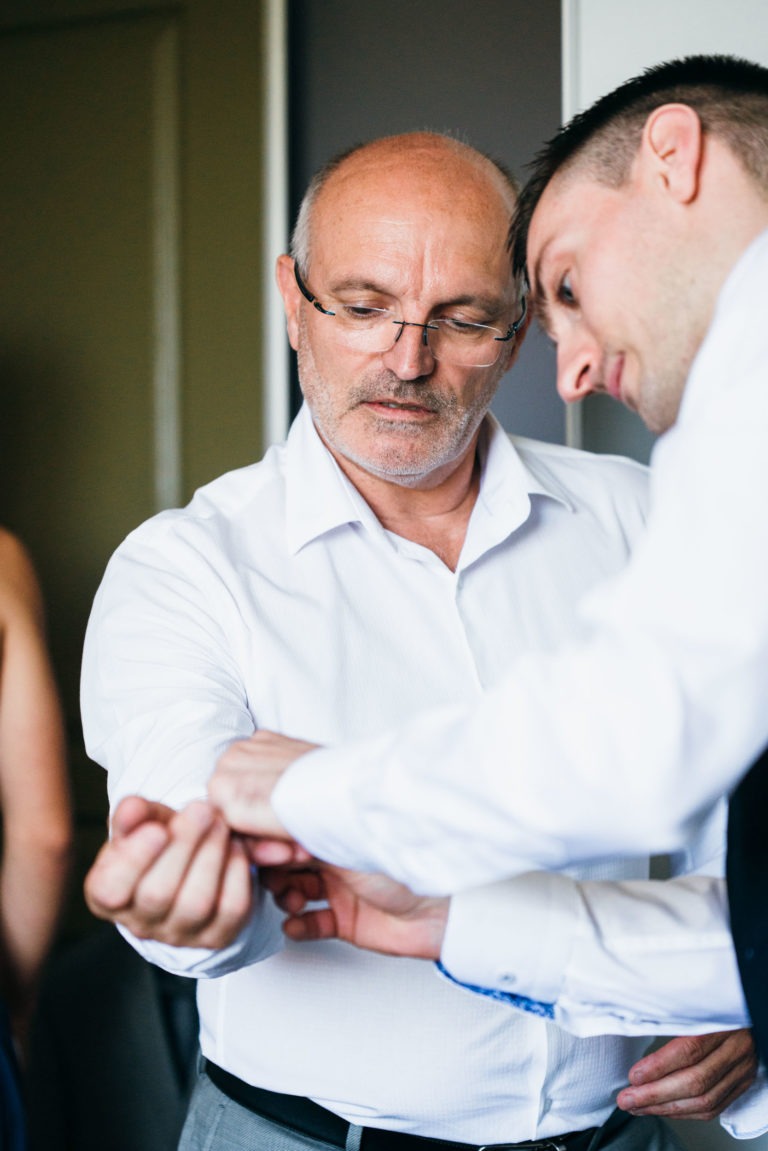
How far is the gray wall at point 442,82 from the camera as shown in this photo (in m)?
2.32

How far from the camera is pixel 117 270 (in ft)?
8.16

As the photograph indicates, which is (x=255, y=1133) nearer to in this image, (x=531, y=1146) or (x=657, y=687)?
(x=531, y=1146)

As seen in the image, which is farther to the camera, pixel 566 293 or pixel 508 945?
pixel 566 293

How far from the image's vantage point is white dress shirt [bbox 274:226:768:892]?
67 cm

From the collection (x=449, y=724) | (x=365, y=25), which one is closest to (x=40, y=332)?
(x=365, y=25)

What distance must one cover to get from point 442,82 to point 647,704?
6.69ft

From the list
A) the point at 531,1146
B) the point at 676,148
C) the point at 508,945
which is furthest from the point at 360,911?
the point at 676,148

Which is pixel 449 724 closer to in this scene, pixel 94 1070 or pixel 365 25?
pixel 94 1070

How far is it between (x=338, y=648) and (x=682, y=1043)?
622 millimetres

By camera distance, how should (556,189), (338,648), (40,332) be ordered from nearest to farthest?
(556,189), (338,648), (40,332)

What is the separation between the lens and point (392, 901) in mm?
1035

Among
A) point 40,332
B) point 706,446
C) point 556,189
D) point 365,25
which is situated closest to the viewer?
point 706,446

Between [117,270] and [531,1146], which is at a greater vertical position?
[117,270]

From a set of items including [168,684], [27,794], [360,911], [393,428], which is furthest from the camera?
[27,794]
